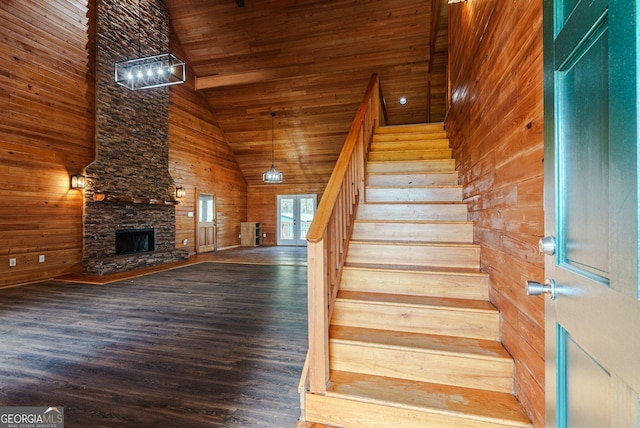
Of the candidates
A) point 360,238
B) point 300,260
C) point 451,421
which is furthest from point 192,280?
point 451,421

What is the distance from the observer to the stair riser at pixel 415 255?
2.60m

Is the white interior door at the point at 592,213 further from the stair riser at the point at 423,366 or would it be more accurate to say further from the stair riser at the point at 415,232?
the stair riser at the point at 415,232

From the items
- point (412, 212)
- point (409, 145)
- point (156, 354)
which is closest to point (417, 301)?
point (412, 212)

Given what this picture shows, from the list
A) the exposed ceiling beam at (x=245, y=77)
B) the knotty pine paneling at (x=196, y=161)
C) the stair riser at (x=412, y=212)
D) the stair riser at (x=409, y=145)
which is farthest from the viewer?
the knotty pine paneling at (x=196, y=161)

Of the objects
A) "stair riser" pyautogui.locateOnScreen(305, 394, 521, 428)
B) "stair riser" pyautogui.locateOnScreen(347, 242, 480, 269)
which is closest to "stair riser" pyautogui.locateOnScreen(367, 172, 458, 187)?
"stair riser" pyautogui.locateOnScreen(347, 242, 480, 269)

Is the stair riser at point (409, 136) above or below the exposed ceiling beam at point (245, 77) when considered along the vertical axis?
below

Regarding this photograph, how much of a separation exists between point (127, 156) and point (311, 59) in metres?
4.51

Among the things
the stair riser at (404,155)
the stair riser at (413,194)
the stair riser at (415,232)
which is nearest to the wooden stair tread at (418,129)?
the stair riser at (404,155)

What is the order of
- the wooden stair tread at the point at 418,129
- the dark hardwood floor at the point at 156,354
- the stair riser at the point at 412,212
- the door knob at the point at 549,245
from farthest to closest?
the wooden stair tread at the point at 418,129
the stair riser at the point at 412,212
the dark hardwood floor at the point at 156,354
the door knob at the point at 549,245

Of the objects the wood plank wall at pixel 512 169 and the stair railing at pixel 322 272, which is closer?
the wood plank wall at pixel 512 169

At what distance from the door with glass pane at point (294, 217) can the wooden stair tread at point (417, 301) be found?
27.9 ft

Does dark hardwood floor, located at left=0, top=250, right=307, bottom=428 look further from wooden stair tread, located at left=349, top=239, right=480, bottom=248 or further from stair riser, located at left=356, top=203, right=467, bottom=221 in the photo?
stair riser, located at left=356, top=203, right=467, bottom=221

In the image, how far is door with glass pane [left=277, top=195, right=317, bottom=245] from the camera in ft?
35.9

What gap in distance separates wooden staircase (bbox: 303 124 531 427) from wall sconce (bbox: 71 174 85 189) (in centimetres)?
513
